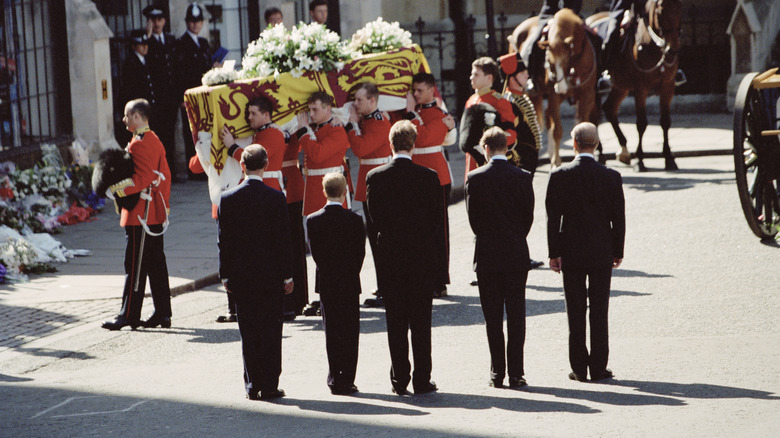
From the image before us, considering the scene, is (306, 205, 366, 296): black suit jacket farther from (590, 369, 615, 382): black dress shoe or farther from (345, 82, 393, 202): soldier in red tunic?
(345, 82, 393, 202): soldier in red tunic

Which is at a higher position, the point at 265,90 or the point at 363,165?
the point at 265,90

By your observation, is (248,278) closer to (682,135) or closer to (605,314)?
(605,314)

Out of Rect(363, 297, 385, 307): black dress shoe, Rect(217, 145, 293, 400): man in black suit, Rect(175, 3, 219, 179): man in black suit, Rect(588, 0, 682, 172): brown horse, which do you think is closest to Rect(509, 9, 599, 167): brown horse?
Rect(588, 0, 682, 172): brown horse

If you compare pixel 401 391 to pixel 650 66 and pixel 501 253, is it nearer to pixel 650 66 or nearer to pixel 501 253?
pixel 501 253

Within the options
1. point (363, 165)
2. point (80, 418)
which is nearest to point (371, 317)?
point (363, 165)

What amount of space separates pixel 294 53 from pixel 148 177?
1503 millimetres

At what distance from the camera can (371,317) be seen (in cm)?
971

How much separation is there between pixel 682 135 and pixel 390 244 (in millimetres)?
13359

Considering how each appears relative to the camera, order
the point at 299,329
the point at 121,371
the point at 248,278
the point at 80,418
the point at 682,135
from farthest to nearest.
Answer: the point at 682,135 < the point at 299,329 < the point at 121,371 < the point at 248,278 < the point at 80,418

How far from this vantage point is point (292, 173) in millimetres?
9906

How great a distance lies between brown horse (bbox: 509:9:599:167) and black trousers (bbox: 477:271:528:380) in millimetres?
8832

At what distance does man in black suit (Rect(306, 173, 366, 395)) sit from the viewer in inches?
291

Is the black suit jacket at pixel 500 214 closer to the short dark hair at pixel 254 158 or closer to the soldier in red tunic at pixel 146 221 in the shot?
the short dark hair at pixel 254 158

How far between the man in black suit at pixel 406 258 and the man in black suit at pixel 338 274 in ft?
0.64
